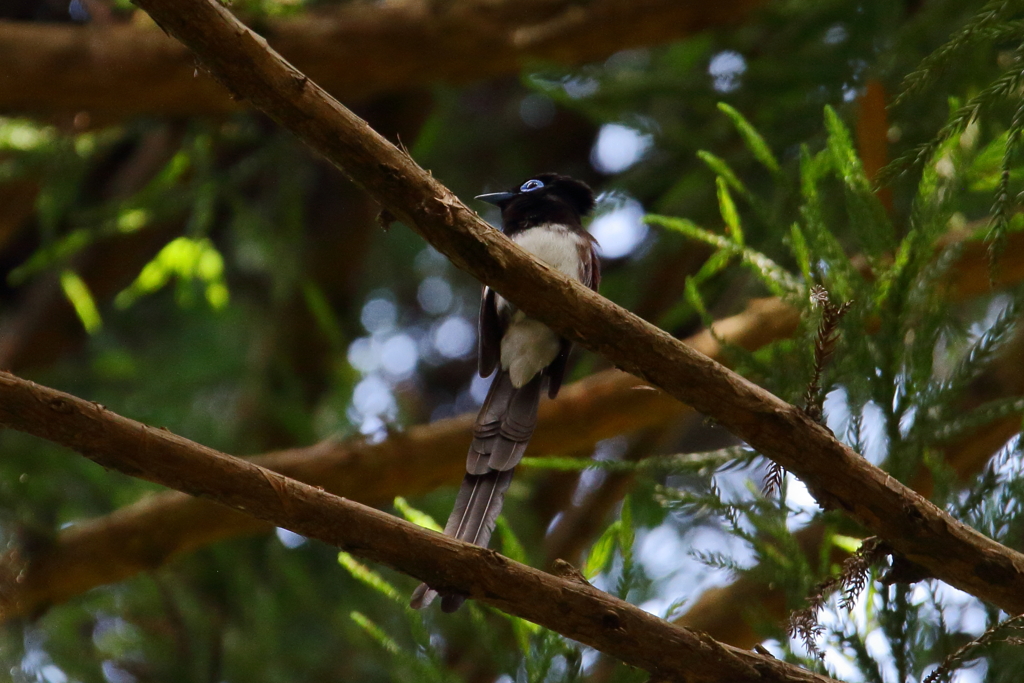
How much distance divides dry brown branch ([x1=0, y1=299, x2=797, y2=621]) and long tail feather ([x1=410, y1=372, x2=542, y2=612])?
0.89 m

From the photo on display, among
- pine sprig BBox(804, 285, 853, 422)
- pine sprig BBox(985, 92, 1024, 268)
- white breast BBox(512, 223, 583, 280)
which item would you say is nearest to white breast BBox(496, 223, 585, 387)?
white breast BBox(512, 223, 583, 280)

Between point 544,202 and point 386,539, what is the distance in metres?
1.89

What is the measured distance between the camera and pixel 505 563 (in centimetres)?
182

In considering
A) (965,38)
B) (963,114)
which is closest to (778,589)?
(963,114)

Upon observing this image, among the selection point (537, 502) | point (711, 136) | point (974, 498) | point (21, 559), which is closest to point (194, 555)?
point (21, 559)

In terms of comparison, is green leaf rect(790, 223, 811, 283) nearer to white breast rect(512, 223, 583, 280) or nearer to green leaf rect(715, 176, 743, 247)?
green leaf rect(715, 176, 743, 247)

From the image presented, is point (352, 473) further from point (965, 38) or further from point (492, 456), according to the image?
point (965, 38)

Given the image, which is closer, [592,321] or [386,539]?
[386,539]

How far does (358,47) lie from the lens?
387 centimetres

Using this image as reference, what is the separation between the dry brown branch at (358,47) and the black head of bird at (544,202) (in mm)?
707

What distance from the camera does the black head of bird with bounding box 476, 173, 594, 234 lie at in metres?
3.34

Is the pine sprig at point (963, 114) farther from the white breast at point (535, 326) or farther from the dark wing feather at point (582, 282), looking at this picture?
the dark wing feather at point (582, 282)

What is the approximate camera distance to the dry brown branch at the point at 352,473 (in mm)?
3504

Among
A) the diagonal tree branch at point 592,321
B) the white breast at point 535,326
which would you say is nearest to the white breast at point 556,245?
the white breast at point 535,326
